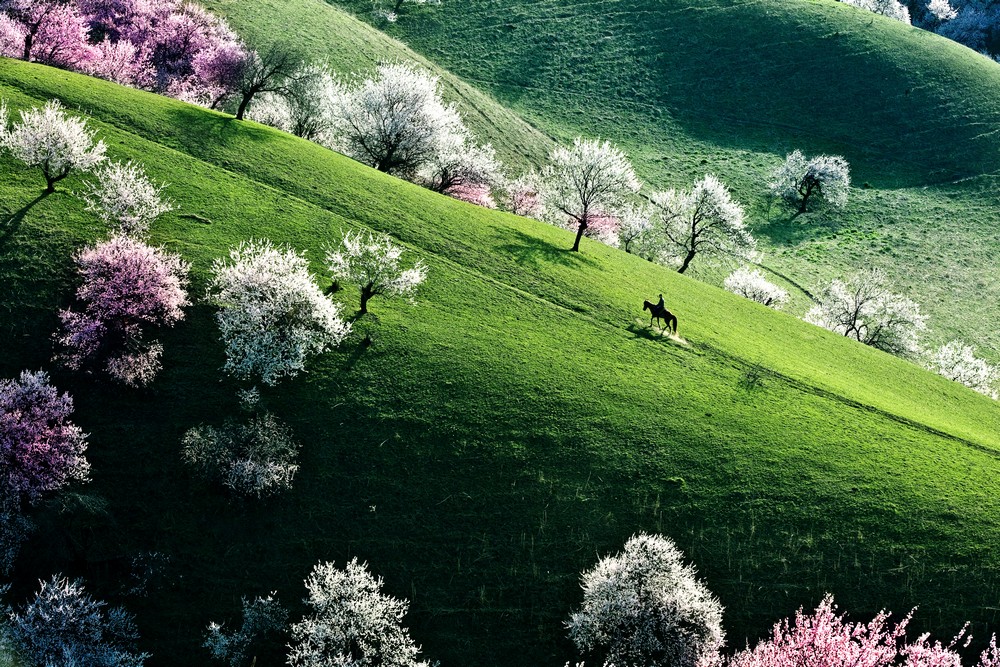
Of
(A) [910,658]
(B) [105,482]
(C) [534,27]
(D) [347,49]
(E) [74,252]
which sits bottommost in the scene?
(B) [105,482]

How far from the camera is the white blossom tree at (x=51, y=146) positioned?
44.1m

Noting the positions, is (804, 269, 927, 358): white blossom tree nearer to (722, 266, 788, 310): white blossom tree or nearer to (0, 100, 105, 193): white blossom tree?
(722, 266, 788, 310): white blossom tree

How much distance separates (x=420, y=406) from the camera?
39656mm

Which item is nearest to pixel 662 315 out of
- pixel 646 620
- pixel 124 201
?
pixel 646 620

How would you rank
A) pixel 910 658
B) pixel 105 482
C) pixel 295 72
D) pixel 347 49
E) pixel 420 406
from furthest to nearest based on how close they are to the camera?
pixel 347 49 → pixel 295 72 → pixel 420 406 → pixel 105 482 → pixel 910 658

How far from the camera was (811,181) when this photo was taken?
11094cm

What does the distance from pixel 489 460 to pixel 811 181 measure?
94.8m

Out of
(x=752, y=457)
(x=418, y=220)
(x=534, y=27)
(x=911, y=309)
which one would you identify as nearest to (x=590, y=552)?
(x=752, y=457)

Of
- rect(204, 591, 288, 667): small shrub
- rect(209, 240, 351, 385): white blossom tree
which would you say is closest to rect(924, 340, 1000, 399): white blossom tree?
rect(209, 240, 351, 385): white blossom tree

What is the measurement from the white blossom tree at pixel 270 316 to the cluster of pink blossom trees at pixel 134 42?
4179cm

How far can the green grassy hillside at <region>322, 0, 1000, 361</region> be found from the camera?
341 ft

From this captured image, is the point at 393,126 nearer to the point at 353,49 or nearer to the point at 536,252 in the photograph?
the point at 536,252

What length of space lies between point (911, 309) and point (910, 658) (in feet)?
188

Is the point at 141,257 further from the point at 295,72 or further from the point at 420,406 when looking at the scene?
the point at 295,72
